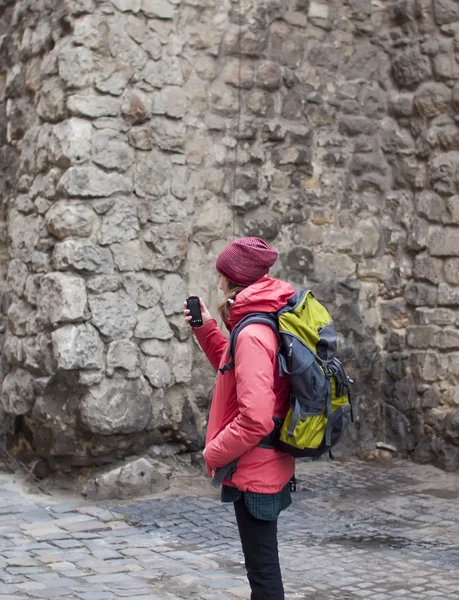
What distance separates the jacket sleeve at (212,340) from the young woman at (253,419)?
0.93 ft

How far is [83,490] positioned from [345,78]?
342 centimetres

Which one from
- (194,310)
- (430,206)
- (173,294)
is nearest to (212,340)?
(194,310)

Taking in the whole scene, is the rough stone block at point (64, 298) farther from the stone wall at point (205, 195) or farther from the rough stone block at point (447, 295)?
the rough stone block at point (447, 295)

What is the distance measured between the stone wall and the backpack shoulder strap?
2417mm

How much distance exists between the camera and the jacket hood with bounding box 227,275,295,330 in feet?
11.4

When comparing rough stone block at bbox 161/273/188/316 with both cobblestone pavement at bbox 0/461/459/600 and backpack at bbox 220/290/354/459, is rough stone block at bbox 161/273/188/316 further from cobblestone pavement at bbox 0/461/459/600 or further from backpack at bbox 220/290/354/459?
backpack at bbox 220/290/354/459

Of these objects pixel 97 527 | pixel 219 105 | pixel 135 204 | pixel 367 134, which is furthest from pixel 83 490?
pixel 367 134

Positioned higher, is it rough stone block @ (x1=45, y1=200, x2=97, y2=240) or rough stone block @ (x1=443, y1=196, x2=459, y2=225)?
rough stone block @ (x1=443, y1=196, x2=459, y2=225)

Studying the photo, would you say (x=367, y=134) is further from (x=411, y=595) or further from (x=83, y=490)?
(x=411, y=595)

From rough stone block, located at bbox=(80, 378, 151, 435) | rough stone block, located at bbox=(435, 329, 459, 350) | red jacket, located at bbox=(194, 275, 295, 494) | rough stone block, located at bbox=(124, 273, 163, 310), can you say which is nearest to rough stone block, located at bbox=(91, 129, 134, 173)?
rough stone block, located at bbox=(124, 273, 163, 310)

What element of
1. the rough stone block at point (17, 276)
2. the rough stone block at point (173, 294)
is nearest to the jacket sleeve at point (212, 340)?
the rough stone block at point (173, 294)

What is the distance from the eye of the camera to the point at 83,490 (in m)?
5.84

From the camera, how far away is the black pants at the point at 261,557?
3.35 meters

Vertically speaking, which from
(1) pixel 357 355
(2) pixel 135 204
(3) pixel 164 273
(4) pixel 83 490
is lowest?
(4) pixel 83 490
